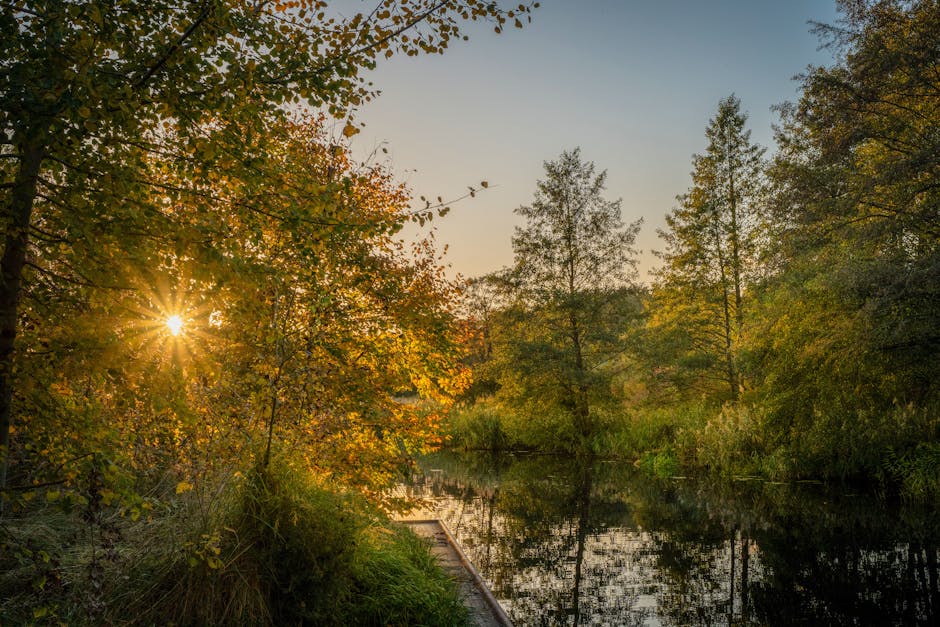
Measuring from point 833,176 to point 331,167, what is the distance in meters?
12.7

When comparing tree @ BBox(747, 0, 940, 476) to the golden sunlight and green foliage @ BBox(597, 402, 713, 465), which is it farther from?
the golden sunlight

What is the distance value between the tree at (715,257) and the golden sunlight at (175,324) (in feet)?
70.8

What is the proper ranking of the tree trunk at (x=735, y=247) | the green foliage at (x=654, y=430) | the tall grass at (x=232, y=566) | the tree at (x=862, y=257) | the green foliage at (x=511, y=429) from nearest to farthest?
the tall grass at (x=232, y=566) < the tree at (x=862, y=257) < the green foliage at (x=654, y=430) < the tree trunk at (x=735, y=247) < the green foliage at (x=511, y=429)

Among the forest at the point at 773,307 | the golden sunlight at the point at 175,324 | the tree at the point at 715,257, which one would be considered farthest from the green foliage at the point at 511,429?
the golden sunlight at the point at 175,324

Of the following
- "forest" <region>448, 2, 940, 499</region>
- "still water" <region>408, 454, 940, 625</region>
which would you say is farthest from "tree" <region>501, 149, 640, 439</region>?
"still water" <region>408, 454, 940, 625</region>

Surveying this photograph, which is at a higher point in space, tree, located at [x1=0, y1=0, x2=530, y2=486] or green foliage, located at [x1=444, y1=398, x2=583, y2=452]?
tree, located at [x1=0, y1=0, x2=530, y2=486]

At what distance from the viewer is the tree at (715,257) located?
23266 millimetres

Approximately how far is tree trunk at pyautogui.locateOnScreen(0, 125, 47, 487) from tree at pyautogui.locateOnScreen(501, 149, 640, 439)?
2188cm

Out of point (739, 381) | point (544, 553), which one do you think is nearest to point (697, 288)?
point (739, 381)

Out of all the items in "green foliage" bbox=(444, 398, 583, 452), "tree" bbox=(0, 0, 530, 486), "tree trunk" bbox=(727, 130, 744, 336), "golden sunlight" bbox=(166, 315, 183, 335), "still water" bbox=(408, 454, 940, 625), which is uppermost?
"tree trunk" bbox=(727, 130, 744, 336)

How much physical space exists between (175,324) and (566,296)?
2241 centimetres

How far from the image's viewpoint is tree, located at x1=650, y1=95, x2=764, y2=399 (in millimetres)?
23266

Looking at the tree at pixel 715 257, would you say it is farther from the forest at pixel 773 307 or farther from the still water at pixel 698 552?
the still water at pixel 698 552

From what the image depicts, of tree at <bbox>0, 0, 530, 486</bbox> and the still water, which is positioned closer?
tree at <bbox>0, 0, 530, 486</bbox>
